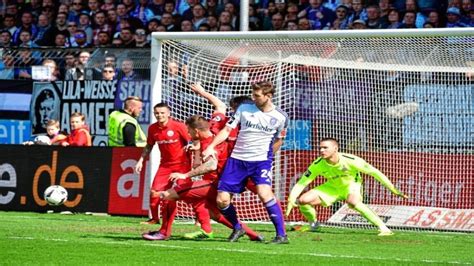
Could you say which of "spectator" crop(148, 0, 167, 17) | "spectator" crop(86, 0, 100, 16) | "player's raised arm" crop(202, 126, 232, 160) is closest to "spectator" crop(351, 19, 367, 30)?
"spectator" crop(148, 0, 167, 17)

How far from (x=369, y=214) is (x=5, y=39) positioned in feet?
39.5

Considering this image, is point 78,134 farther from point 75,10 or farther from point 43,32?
point 75,10

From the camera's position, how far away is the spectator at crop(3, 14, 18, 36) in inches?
999

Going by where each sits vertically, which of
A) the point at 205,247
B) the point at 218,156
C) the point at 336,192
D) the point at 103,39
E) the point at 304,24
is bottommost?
the point at 336,192

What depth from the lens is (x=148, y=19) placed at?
23531mm

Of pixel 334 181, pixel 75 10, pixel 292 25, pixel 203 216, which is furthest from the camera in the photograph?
pixel 75 10

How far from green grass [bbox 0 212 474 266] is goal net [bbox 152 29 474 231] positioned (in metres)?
1.00

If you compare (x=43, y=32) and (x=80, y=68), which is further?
(x=43, y=32)

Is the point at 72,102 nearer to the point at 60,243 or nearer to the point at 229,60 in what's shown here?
the point at 229,60

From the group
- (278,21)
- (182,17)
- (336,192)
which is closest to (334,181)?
→ (336,192)

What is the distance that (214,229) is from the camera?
15930 millimetres

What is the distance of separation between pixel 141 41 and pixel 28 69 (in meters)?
2.26

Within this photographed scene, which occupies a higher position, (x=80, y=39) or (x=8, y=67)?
(x=80, y=39)

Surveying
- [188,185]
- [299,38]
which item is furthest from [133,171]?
[188,185]
